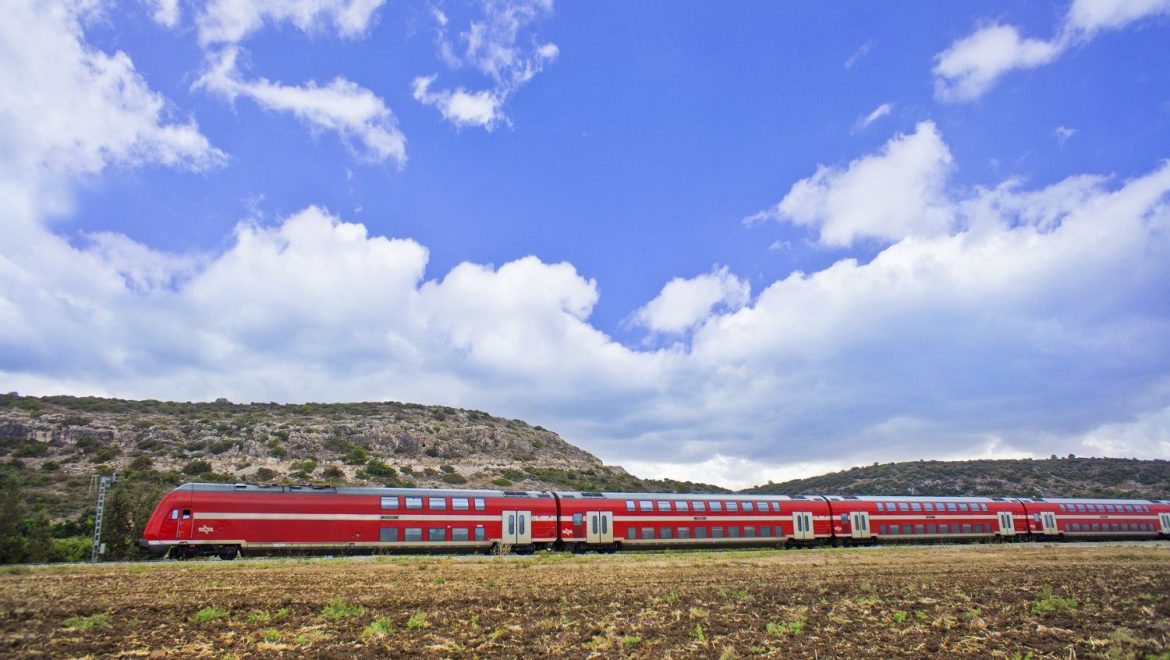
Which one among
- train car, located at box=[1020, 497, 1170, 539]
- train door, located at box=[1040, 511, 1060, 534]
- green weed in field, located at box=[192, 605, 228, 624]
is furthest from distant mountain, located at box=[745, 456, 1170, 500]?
green weed in field, located at box=[192, 605, 228, 624]

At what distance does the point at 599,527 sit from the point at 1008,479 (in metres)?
123

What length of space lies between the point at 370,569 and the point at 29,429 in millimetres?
78331

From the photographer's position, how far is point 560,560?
130 feet

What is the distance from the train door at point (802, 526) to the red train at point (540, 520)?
0.08 m

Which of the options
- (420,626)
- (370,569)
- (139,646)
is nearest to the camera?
(139,646)

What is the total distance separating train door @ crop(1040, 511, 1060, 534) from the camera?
69438 millimetres

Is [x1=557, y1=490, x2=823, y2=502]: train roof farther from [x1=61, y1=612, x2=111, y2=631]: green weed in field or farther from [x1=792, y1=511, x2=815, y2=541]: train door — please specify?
[x1=61, y1=612, x2=111, y2=631]: green weed in field

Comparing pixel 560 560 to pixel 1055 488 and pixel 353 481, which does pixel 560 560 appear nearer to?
pixel 353 481

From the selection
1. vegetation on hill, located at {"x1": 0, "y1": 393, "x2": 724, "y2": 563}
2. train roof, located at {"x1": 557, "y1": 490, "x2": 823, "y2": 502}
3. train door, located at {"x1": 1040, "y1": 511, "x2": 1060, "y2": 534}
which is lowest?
train door, located at {"x1": 1040, "y1": 511, "x2": 1060, "y2": 534}

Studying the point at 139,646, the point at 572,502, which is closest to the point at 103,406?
the point at 572,502

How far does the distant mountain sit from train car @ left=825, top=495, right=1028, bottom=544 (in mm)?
61868

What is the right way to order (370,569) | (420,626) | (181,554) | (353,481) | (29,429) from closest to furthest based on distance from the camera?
(420,626)
(370,569)
(181,554)
(353,481)
(29,429)

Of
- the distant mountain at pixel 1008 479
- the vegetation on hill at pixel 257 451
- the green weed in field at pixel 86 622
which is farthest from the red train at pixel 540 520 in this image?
the distant mountain at pixel 1008 479

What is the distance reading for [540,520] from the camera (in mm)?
47062
